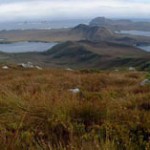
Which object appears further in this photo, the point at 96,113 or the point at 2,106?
the point at 2,106

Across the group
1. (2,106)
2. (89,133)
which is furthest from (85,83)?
(89,133)

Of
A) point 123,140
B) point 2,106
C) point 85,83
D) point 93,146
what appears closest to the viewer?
point 93,146

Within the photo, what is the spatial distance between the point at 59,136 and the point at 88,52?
617 feet

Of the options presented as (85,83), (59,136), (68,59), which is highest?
(59,136)

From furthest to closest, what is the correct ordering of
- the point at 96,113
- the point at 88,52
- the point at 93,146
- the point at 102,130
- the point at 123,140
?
the point at 88,52, the point at 96,113, the point at 102,130, the point at 123,140, the point at 93,146

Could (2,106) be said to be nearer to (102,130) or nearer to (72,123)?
(72,123)

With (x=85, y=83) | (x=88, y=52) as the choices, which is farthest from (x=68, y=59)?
(x=85, y=83)

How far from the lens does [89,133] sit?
5.01 meters

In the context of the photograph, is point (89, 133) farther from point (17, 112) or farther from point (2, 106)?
point (2, 106)

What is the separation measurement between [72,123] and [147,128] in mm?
948

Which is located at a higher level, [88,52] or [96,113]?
[96,113]

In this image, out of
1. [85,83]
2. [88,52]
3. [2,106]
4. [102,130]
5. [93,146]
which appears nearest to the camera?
[93,146]

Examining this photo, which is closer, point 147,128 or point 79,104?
point 147,128

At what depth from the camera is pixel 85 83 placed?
1605cm
